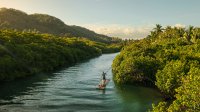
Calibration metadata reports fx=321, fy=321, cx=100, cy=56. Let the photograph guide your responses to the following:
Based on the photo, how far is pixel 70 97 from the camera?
7000 centimetres

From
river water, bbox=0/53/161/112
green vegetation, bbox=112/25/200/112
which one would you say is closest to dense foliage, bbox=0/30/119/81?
river water, bbox=0/53/161/112

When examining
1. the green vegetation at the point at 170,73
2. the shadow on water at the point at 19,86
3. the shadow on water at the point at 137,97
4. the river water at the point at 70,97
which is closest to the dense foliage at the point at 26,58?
the shadow on water at the point at 19,86

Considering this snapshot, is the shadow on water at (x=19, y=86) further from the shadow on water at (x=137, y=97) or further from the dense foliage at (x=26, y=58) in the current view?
the shadow on water at (x=137, y=97)

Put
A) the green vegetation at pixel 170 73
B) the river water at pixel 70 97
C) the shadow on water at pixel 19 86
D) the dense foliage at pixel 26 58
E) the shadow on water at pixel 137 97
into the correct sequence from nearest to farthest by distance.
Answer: the green vegetation at pixel 170 73 → the river water at pixel 70 97 → the shadow on water at pixel 137 97 → the shadow on water at pixel 19 86 → the dense foliage at pixel 26 58

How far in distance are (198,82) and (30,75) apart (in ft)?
240

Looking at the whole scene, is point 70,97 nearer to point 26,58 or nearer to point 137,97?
point 137,97

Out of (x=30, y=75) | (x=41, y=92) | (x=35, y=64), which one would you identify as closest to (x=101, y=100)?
(x=41, y=92)

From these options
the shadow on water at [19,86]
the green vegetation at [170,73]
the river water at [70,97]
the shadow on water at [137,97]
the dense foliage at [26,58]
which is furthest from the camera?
the dense foliage at [26,58]

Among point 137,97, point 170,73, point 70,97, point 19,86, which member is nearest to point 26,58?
point 19,86

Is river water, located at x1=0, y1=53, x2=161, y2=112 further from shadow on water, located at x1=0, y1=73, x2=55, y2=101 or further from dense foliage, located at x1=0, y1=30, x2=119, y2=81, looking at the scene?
dense foliage, located at x1=0, y1=30, x2=119, y2=81

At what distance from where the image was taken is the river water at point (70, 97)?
195ft

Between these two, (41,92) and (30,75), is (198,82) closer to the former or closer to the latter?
(41,92)

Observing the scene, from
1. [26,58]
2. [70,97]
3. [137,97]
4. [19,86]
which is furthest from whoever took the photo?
[26,58]

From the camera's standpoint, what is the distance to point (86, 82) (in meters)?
92.1
